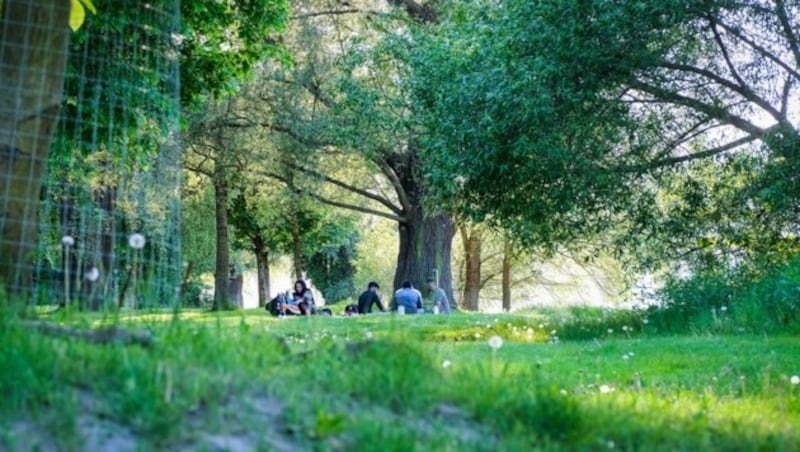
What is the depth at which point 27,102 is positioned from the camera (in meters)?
7.40

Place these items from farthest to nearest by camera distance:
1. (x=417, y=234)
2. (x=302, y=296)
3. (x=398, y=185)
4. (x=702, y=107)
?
1. (x=398, y=185)
2. (x=417, y=234)
3. (x=302, y=296)
4. (x=702, y=107)

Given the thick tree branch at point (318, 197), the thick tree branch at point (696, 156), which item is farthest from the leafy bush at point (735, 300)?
the thick tree branch at point (318, 197)

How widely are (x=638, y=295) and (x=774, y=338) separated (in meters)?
4.52

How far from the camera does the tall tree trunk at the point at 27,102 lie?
23.5ft

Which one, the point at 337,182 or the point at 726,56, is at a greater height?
the point at 337,182

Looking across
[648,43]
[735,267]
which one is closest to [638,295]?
[735,267]

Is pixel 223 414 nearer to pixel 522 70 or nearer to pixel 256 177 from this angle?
pixel 522 70

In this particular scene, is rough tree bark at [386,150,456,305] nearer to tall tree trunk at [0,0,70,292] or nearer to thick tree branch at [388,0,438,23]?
thick tree branch at [388,0,438,23]

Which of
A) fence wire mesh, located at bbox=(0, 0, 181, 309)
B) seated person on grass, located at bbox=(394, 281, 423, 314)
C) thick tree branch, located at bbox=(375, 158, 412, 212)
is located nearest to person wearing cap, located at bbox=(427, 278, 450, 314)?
seated person on grass, located at bbox=(394, 281, 423, 314)

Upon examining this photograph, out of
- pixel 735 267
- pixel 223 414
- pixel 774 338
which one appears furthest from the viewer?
pixel 735 267

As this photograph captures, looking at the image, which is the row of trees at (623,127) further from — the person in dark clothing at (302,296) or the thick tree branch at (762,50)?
the person in dark clothing at (302,296)

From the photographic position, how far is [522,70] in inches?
642

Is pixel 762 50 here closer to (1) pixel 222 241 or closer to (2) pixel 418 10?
(2) pixel 418 10

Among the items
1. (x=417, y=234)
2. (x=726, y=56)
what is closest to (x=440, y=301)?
(x=417, y=234)
